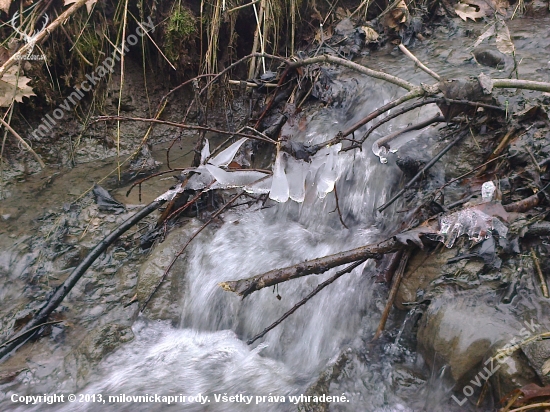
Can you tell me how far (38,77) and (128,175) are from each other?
1.04 metres

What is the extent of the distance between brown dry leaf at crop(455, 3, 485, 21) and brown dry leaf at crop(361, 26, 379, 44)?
0.75 metres

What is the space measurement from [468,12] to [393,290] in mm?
3002

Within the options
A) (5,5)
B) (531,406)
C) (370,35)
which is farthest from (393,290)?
(5,5)

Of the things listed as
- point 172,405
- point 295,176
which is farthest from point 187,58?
point 172,405

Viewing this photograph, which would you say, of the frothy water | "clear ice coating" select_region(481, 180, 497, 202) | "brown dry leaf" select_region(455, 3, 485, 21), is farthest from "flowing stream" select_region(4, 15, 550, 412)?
"brown dry leaf" select_region(455, 3, 485, 21)

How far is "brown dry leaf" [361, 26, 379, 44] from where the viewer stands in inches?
145

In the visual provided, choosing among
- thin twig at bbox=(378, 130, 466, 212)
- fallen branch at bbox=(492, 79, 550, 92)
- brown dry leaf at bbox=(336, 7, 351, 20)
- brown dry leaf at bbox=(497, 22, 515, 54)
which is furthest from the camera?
brown dry leaf at bbox=(336, 7, 351, 20)

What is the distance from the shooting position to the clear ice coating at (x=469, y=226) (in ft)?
5.76

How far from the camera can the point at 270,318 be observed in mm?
2213

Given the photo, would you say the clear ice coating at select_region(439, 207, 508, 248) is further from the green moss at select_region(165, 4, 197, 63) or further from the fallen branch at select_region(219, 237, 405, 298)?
the green moss at select_region(165, 4, 197, 63)

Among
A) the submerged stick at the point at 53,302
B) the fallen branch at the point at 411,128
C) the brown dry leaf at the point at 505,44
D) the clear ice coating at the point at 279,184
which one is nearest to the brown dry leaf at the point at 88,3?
the submerged stick at the point at 53,302

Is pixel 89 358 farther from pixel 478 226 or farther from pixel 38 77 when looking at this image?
pixel 38 77

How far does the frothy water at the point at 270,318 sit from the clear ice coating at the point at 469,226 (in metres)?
0.39

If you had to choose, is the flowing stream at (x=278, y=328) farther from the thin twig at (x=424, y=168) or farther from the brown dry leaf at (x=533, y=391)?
the brown dry leaf at (x=533, y=391)
